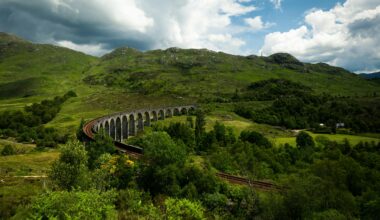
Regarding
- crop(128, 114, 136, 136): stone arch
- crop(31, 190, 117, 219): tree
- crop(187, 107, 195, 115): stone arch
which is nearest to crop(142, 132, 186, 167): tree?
crop(31, 190, 117, 219): tree

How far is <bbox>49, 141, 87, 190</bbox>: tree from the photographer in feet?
143

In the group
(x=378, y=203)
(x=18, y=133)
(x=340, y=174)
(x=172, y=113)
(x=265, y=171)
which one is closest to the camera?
(x=378, y=203)

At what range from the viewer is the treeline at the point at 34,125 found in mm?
111062

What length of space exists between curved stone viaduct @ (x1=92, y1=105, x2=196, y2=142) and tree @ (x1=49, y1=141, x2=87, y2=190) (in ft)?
148

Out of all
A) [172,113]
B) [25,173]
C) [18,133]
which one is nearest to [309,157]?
[25,173]

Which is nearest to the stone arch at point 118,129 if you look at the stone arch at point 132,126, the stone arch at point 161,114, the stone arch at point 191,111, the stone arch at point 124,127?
the stone arch at point 124,127

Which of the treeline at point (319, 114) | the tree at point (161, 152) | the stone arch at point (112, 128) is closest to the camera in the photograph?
the tree at point (161, 152)

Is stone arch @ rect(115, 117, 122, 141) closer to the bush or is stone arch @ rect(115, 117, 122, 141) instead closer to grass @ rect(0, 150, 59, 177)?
grass @ rect(0, 150, 59, 177)

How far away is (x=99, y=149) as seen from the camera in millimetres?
63750

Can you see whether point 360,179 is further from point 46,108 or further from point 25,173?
point 46,108

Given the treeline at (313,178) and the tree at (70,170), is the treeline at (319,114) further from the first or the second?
the tree at (70,170)

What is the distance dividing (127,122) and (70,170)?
74.3 meters

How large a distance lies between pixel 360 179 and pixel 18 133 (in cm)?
11842

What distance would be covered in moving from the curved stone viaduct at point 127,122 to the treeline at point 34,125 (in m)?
16.2
